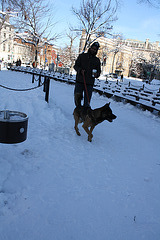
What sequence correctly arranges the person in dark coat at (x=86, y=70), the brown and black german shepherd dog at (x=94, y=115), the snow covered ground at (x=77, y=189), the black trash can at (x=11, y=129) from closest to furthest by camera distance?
the snow covered ground at (x=77, y=189) < the black trash can at (x=11, y=129) < the brown and black german shepherd dog at (x=94, y=115) < the person in dark coat at (x=86, y=70)

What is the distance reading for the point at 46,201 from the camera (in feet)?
7.05

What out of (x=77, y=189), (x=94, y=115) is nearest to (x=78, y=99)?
(x=94, y=115)

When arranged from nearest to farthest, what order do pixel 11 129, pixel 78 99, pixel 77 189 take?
1. pixel 11 129
2. pixel 77 189
3. pixel 78 99

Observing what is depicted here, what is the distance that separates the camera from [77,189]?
96.9 inches

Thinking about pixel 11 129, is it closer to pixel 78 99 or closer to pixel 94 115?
pixel 94 115

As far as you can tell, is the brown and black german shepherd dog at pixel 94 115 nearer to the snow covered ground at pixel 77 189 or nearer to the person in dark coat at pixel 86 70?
the person in dark coat at pixel 86 70

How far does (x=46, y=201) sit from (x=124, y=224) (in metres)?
0.94

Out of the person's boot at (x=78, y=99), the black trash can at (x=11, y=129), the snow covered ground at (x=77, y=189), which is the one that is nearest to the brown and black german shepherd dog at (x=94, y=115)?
the person's boot at (x=78, y=99)

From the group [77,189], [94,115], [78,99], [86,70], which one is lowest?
[77,189]

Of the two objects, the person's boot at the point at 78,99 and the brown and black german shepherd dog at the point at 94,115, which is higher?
the person's boot at the point at 78,99

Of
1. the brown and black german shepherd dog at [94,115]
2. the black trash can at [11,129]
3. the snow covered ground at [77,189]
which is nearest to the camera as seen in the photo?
the snow covered ground at [77,189]

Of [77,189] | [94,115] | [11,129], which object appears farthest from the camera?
[94,115]

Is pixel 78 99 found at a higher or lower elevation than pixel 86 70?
lower

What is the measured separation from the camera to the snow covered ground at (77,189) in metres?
1.86
